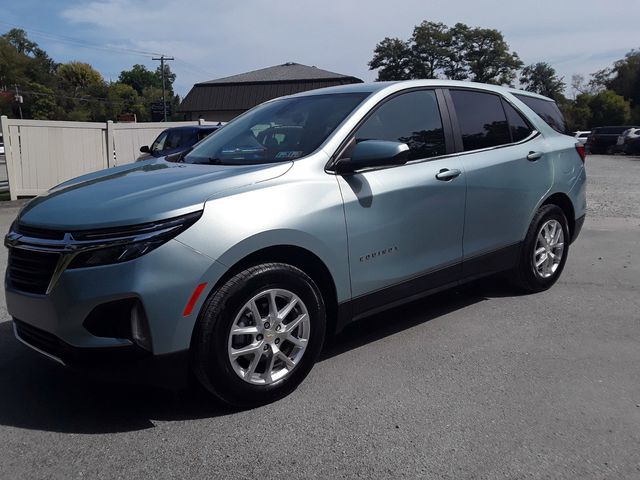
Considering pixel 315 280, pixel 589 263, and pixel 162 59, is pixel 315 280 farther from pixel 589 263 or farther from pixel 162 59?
pixel 162 59

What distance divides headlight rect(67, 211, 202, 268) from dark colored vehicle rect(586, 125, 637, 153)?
118 feet

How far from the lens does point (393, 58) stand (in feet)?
202

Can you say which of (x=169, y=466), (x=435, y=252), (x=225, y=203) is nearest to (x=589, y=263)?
(x=435, y=252)

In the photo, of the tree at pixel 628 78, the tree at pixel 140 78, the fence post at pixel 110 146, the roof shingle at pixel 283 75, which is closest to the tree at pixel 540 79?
the tree at pixel 628 78

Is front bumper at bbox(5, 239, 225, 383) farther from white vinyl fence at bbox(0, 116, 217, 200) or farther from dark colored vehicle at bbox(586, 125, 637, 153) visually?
dark colored vehicle at bbox(586, 125, 637, 153)

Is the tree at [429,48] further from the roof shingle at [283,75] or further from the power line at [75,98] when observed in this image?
the power line at [75,98]

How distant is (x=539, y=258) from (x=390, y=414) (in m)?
2.72

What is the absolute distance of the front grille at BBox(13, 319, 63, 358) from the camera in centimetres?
304

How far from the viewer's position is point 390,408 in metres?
3.31

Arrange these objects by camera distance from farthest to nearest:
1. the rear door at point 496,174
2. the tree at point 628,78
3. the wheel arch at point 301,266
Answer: the tree at point 628,78 → the rear door at point 496,174 → the wheel arch at point 301,266

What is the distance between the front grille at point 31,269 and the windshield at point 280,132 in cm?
133

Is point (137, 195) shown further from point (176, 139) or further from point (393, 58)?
point (393, 58)

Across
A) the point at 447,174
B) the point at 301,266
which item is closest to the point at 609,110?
the point at 447,174

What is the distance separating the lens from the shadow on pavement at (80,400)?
10.5ft
